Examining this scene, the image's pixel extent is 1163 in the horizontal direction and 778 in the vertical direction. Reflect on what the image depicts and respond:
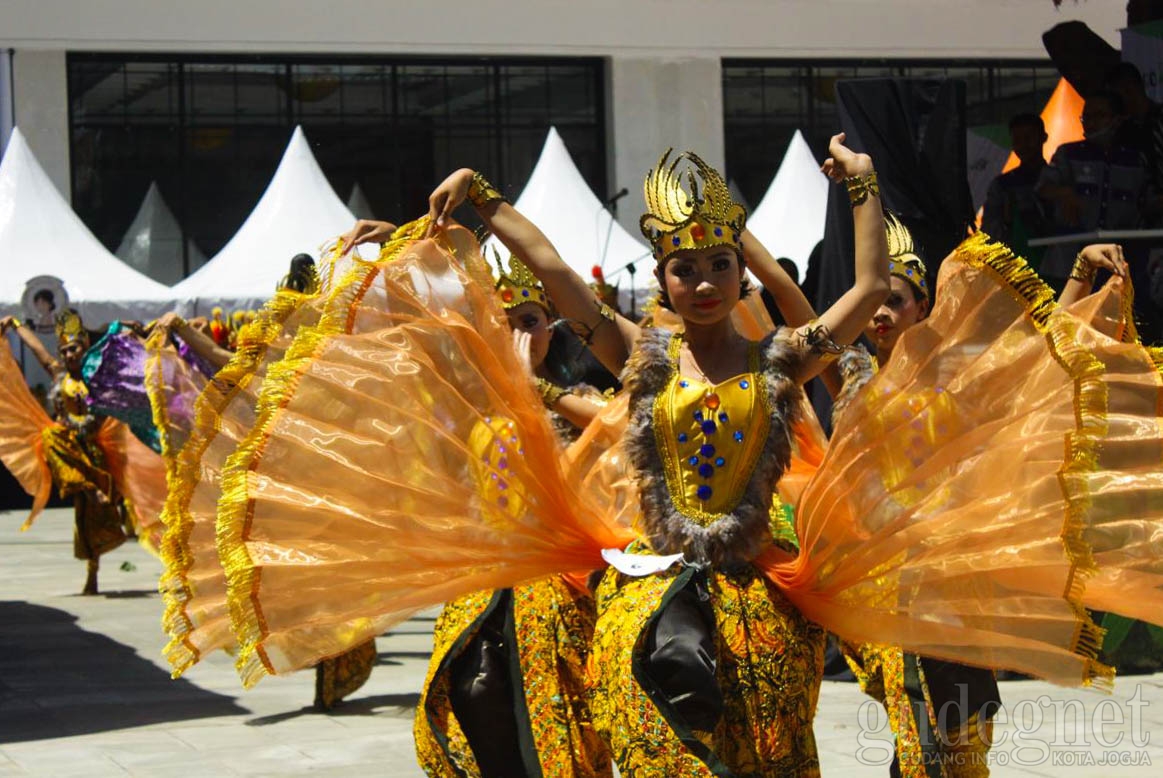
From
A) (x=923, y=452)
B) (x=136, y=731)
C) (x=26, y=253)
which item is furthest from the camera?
(x=26, y=253)

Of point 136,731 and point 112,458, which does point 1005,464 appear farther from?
point 112,458

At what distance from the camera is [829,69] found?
86.0 ft

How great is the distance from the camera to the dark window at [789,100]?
85.6ft

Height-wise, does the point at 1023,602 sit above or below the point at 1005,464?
below

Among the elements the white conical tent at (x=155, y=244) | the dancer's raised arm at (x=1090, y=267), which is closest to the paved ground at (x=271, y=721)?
the dancer's raised arm at (x=1090, y=267)

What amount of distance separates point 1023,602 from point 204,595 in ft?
6.57

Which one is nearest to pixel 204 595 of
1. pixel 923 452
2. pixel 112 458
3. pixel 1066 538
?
pixel 923 452

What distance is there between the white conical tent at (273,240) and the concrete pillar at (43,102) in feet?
22.7

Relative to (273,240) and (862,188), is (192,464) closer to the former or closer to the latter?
(862,188)

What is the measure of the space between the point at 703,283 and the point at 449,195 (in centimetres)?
70

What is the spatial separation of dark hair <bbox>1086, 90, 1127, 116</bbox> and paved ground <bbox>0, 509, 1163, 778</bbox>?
2.98 meters

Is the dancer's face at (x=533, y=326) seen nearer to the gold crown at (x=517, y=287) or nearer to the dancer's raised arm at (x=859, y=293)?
the gold crown at (x=517, y=287)

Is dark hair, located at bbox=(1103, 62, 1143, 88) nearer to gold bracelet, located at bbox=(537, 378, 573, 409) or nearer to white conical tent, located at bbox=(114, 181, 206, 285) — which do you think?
gold bracelet, located at bbox=(537, 378, 573, 409)

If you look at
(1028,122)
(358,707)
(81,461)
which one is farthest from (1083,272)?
(81,461)
